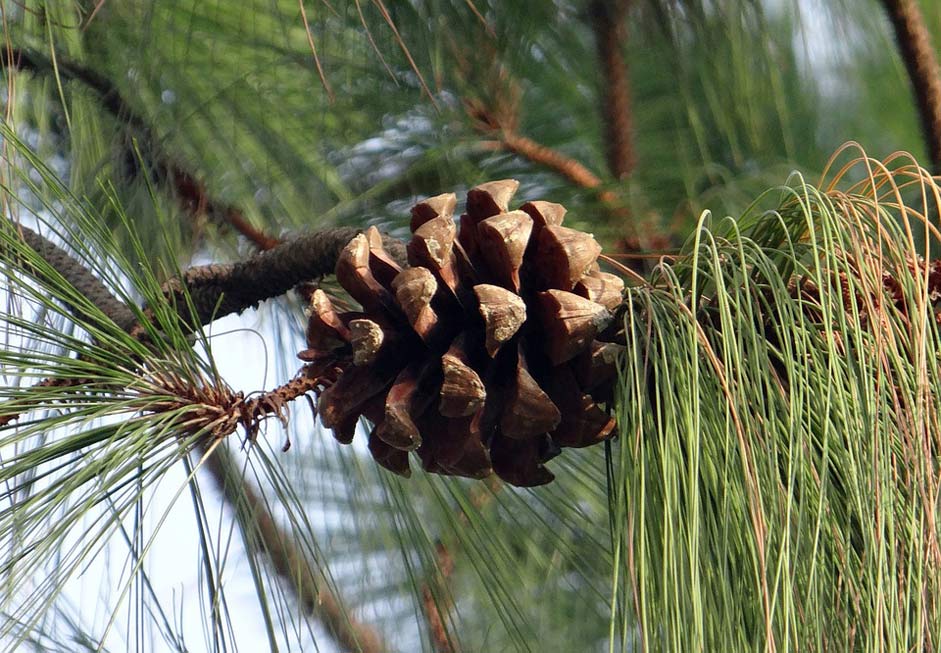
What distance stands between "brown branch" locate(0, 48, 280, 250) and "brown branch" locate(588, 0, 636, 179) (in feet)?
1.01

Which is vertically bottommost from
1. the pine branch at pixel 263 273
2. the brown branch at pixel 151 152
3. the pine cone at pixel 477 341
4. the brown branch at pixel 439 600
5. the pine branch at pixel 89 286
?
the brown branch at pixel 439 600

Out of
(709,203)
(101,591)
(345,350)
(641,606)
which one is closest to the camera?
(641,606)

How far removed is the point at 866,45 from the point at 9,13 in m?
0.71

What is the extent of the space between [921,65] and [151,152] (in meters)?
0.62

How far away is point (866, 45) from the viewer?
87cm

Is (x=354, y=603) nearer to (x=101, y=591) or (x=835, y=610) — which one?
(x=101, y=591)

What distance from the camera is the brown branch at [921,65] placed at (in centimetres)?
75

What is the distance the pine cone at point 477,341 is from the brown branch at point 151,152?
41 centimetres

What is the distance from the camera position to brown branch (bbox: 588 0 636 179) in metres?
0.82

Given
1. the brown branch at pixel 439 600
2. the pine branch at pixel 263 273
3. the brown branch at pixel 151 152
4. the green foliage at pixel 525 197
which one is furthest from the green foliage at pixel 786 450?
the brown branch at pixel 151 152

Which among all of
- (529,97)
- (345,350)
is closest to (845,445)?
(345,350)

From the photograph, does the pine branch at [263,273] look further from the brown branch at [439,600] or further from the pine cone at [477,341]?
the brown branch at [439,600]

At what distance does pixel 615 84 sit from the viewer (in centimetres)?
84

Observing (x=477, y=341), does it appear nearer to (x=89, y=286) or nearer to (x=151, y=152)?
(x=89, y=286)
